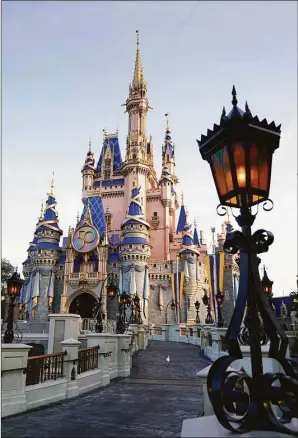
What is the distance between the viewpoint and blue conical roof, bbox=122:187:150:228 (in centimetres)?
4703

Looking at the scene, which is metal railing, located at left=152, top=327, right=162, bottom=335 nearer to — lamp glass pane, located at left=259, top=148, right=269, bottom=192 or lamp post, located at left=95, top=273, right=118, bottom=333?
lamp post, located at left=95, top=273, right=118, bottom=333

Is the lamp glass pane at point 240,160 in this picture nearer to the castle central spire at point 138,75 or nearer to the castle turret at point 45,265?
the castle turret at point 45,265

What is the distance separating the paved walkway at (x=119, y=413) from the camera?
17.7 ft

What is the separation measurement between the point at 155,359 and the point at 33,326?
1266 cm

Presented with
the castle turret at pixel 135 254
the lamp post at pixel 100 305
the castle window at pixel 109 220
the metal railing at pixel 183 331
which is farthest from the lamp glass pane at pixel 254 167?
the castle window at pixel 109 220

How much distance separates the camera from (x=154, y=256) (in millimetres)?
52594

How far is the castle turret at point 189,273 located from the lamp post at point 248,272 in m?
42.2

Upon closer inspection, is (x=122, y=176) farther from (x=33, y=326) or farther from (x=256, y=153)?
(x=256, y=153)

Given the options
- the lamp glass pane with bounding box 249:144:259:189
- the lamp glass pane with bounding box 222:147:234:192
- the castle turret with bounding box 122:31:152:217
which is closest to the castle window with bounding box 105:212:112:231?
the castle turret with bounding box 122:31:152:217

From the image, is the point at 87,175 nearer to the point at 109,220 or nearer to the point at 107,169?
the point at 107,169

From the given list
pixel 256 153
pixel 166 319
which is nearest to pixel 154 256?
pixel 166 319

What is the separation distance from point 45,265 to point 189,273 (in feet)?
66.0

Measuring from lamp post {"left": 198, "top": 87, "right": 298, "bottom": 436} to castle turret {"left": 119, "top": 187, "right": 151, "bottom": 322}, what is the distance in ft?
130

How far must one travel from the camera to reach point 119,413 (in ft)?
22.0
